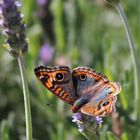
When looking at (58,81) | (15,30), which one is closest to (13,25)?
(15,30)

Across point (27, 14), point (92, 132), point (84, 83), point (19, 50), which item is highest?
point (27, 14)

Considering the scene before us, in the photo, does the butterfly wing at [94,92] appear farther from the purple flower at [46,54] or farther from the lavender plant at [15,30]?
the purple flower at [46,54]

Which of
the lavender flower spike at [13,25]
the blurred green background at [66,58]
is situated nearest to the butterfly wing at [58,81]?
the lavender flower spike at [13,25]

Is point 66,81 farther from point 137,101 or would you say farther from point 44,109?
point 44,109

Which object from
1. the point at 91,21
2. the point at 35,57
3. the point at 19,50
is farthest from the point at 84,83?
the point at 91,21

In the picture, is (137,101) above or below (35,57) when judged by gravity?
below

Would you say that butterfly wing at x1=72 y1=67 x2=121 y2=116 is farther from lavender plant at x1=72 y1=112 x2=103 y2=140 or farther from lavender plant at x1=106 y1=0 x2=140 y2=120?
lavender plant at x1=106 y1=0 x2=140 y2=120
